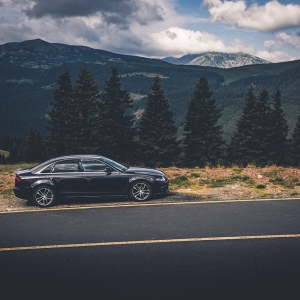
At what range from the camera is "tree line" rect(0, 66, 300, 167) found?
34.6 metres

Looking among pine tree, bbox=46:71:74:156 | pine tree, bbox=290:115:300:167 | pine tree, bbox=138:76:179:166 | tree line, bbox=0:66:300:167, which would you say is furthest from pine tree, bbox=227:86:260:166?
pine tree, bbox=46:71:74:156

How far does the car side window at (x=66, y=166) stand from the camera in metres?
10.3

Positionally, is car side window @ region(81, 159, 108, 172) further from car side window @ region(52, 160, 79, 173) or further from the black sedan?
car side window @ region(52, 160, 79, 173)

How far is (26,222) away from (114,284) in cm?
435

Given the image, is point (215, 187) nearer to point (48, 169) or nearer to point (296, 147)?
point (48, 169)

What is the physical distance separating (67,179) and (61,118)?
27583 millimetres

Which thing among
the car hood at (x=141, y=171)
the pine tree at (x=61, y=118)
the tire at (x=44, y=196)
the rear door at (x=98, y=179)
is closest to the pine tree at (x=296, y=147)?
the pine tree at (x=61, y=118)

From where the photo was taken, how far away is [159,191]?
1057 centimetres

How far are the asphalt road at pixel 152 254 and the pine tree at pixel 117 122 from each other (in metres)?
26.5

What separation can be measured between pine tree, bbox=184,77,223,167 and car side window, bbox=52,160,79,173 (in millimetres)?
28435

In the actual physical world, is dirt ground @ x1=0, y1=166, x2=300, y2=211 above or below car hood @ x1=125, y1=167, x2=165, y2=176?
below

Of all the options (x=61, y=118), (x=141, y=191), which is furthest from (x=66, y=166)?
(x=61, y=118)

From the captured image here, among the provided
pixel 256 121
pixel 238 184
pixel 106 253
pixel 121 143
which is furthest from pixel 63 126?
pixel 106 253

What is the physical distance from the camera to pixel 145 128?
36.7 m
